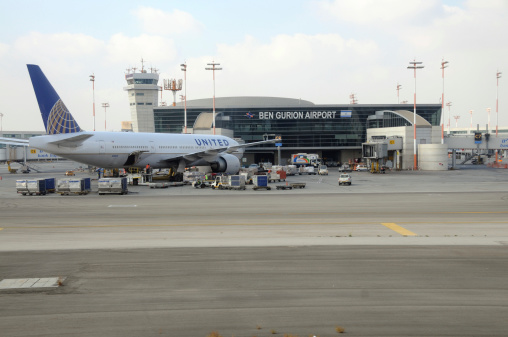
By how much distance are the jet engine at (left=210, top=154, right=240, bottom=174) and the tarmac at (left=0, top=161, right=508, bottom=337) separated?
29519 mm

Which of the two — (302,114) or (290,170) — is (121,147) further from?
(302,114)

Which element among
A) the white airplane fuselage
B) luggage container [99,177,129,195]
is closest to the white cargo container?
the white airplane fuselage

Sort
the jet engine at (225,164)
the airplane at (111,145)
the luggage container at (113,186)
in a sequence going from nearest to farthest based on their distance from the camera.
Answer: the luggage container at (113,186), the airplane at (111,145), the jet engine at (225,164)

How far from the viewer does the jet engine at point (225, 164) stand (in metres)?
55.8

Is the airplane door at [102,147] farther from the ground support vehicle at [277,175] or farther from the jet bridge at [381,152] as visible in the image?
the jet bridge at [381,152]

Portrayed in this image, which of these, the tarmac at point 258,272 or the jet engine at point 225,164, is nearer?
the tarmac at point 258,272

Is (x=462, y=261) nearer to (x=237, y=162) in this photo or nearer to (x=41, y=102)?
(x=41, y=102)

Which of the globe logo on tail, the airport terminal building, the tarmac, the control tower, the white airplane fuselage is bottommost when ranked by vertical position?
the tarmac

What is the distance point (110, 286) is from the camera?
12.2 meters

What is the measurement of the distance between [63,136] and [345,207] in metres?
28.1

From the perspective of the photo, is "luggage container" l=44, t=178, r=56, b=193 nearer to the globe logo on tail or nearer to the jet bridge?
the globe logo on tail

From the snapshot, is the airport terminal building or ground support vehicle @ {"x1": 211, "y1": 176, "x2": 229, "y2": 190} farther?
the airport terminal building

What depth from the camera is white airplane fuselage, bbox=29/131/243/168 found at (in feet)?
140

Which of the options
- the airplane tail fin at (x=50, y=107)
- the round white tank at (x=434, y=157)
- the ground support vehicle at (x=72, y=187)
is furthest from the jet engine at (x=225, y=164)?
the round white tank at (x=434, y=157)
